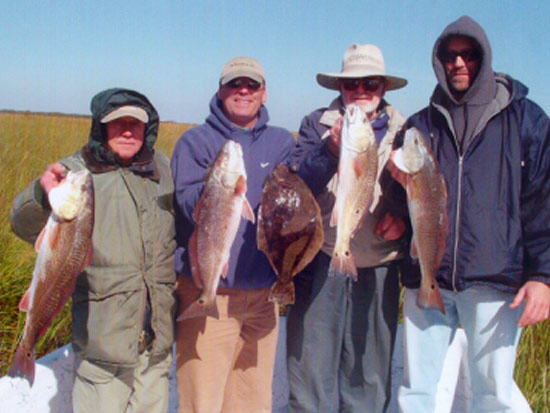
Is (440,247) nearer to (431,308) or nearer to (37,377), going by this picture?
(431,308)

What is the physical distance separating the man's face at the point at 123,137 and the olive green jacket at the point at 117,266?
108 mm

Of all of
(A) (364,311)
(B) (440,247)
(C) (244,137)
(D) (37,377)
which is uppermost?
(C) (244,137)

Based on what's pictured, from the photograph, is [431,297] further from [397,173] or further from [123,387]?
[123,387]

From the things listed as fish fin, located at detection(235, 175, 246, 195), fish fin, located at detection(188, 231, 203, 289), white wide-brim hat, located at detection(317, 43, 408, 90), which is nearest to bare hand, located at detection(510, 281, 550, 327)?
white wide-brim hat, located at detection(317, 43, 408, 90)

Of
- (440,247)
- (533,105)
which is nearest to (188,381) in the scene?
(440,247)

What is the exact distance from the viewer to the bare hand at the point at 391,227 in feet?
11.4

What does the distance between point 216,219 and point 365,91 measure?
1.53 m

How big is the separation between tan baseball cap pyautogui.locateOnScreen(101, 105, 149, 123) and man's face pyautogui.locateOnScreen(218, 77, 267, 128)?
615 millimetres

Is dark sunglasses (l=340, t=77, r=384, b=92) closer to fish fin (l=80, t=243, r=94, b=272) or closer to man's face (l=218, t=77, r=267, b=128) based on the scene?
man's face (l=218, t=77, r=267, b=128)

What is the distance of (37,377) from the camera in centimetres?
399

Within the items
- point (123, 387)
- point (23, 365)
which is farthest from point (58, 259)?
point (123, 387)

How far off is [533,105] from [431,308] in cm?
152

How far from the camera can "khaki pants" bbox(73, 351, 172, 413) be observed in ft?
10.9

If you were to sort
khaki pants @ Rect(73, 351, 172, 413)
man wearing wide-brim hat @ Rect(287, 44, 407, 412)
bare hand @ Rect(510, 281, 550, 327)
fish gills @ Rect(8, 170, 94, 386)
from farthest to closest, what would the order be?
1. man wearing wide-brim hat @ Rect(287, 44, 407, 412)
2. khaki pants @ Rect(73, 351, 172, 413)
3. bare hand @ Rect(510, 281, 550, 327)
4. fish gills @ Rect(8, 170, 94, 386)
